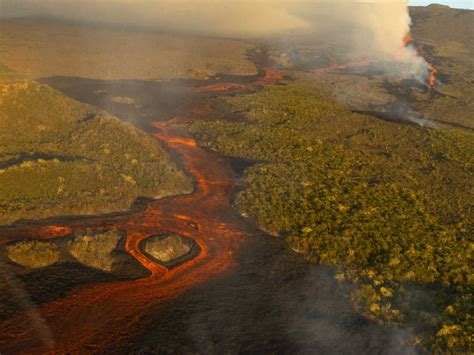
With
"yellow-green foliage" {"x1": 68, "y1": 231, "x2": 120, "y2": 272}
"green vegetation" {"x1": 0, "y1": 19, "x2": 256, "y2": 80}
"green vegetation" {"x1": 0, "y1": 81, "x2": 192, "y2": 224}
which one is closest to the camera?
"yellow-green foliage" {"x1": 68, "y1": 231, "x2": 120, "y2": 272}

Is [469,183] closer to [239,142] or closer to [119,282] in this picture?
[239,142]

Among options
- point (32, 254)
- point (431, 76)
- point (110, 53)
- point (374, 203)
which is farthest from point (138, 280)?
point (431, 76)

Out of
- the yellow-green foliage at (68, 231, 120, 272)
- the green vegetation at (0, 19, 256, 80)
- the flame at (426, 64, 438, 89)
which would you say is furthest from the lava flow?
the flame at (426, 64, 438, 89)

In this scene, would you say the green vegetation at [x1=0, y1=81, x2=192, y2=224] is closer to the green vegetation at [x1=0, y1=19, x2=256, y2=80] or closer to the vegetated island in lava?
the vegetated island in lava

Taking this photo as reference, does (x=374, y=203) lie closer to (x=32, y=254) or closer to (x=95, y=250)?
(x=95, y=250)

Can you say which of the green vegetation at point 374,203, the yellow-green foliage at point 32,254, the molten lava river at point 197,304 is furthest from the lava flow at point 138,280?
the green vegetation at point 374,203
